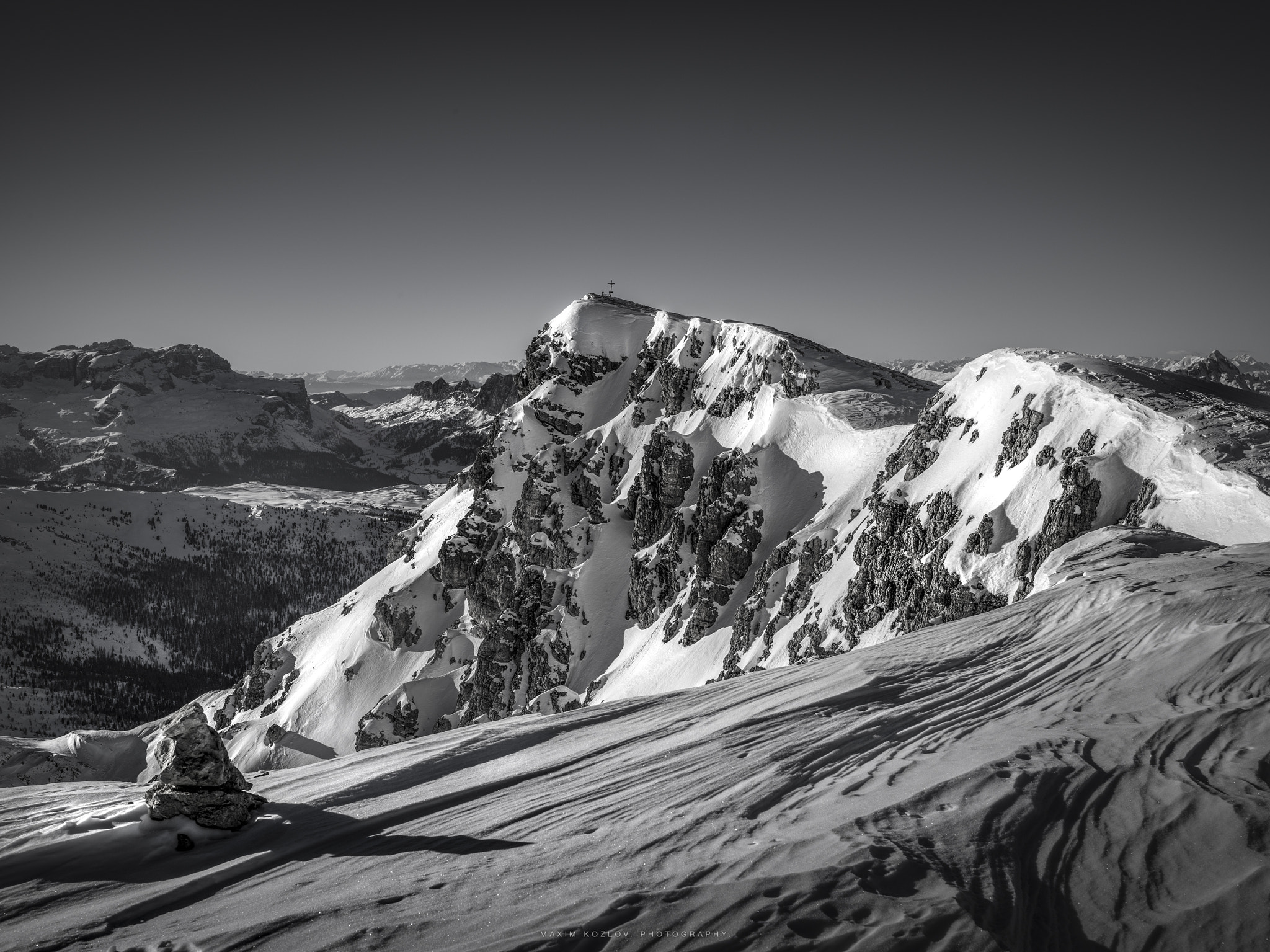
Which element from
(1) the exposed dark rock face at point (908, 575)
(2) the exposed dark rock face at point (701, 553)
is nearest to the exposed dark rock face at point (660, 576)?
(2) the exposed dark rock face at point (701, 553)

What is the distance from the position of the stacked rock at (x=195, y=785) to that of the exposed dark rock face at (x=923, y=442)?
46770 millimetres

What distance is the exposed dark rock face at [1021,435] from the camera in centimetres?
3853

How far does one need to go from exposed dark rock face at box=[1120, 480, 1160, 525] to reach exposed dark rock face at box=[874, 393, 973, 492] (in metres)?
18.5

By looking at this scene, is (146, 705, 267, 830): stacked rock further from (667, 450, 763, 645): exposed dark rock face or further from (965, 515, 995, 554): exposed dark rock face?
(667, 450, 763, 645): exposed dark rock face

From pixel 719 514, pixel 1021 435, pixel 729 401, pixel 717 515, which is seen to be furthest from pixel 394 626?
pixel 1021 435

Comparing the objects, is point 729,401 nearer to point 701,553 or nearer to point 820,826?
point 701,553

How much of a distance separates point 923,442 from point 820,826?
154 ft

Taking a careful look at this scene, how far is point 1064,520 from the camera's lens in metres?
31.0

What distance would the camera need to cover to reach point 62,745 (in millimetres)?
67250

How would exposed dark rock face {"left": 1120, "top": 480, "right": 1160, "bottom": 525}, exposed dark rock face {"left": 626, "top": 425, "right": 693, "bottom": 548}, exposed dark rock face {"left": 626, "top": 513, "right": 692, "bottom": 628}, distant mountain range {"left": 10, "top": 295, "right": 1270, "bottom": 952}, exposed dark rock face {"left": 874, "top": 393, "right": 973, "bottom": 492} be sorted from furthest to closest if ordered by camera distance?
exposed dark rock face {"left": 626, "top": 425, "right": 693, "bottom": 548} < exposed dark rock face {"left": 626, "top": 513, "right": 692, "bottom": 628} < exposed dark rock face {"left": 874, "top": 393, "right": 973, "bottom": 492} < exposed dark rock face {"left": 1120, "top": 480, "right": 1160, "bottom": 525} < distant mountain range {"left": 10, "top": 295, "right": 1270, "bottom": 952}

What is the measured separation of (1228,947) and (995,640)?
40.0ft

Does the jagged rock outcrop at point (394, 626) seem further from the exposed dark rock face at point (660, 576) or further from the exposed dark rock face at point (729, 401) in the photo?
the exposed dark rock face at point (729, 401)

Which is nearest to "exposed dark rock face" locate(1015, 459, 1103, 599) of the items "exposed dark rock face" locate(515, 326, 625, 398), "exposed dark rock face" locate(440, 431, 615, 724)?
"exposed dark rock face" locate(440, 431, 615, 724)

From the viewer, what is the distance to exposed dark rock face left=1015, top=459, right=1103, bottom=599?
3059cm
